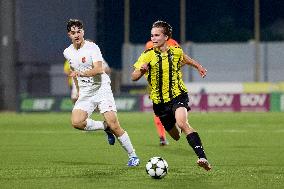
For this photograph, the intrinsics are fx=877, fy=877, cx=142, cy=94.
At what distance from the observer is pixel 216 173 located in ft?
37.9

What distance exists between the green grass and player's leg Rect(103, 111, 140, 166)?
15cm

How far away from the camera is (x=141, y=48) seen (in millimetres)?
46719

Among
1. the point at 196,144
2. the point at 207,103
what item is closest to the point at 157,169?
the point at 196,144

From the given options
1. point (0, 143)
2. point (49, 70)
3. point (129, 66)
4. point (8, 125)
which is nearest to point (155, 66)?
point (0, 143)

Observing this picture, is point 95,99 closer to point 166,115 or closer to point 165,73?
point 166,115

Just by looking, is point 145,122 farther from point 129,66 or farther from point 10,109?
point 129,66

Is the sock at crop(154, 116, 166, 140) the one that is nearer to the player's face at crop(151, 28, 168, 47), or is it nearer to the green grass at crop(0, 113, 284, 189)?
the green grass at crop(0, 113, 284, 189)

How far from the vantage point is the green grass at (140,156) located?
10.7 metres

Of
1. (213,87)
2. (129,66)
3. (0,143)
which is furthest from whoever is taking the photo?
(129,66)

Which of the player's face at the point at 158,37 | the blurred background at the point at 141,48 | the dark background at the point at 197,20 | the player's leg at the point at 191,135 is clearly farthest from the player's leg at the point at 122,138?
the dark background at the point at 197,20

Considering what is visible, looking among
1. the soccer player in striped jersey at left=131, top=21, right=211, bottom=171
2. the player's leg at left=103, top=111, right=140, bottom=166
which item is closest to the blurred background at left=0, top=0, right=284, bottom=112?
the player's leg at left=103, top=111, right=140, bottom=166

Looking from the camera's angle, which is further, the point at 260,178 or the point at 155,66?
the point at 155,66

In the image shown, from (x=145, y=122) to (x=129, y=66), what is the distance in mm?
20831

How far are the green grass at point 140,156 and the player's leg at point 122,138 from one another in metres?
0.15
